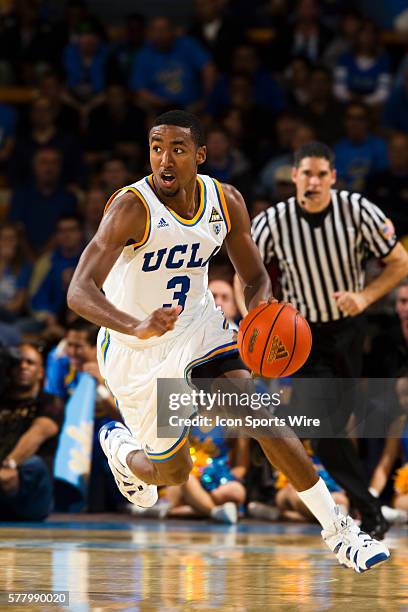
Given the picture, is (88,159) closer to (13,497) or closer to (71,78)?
(71,78)

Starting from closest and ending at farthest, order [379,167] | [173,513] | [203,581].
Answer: [203,581], [173,513], [379,167]

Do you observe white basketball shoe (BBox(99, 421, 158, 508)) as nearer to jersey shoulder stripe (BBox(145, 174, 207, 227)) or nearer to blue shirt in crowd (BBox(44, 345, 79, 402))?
jersey shoulder stripe (BBox(145, 174, 207, 227))

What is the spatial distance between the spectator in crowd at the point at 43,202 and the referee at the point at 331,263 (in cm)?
388

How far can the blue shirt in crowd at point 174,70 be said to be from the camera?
10.4 meters

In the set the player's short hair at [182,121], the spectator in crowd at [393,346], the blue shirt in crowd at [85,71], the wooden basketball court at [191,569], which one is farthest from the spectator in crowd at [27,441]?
the blue shirt in crowd at [85,71]

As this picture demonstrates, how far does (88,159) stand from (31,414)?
148 inches

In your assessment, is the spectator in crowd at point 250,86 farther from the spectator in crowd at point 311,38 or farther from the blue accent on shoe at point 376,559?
the blue accent on shoe at point 376,559

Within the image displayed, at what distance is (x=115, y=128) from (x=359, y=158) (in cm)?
223

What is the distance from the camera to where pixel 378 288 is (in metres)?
5.44

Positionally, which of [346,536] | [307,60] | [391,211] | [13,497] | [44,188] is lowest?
[346,536]

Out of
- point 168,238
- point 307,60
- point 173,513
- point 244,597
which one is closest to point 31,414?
point 173,513

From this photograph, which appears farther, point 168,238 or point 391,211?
point 391,211

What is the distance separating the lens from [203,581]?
→ 4086 mm

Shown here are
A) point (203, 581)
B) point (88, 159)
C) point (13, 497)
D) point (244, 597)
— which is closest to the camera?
point (244, 597)
